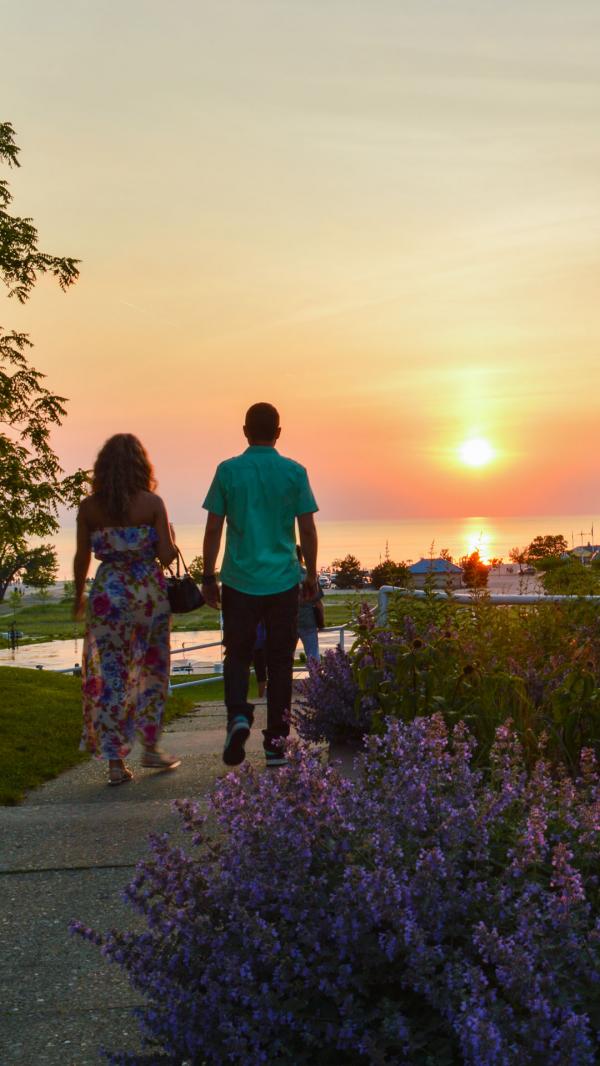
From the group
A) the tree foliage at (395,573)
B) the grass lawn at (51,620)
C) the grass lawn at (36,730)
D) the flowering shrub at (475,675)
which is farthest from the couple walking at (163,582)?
the grass lawn at (51,620)

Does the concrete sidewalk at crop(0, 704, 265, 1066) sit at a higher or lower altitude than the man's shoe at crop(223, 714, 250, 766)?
lower

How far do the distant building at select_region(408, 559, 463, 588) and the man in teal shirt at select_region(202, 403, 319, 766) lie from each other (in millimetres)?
1263

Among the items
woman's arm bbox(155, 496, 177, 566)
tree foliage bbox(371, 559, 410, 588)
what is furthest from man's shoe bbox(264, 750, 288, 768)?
tree foliage bbox(371, 559, 410, 588)

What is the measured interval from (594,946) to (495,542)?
21.6 feet

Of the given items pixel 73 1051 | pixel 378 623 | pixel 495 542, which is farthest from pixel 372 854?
pixel 495 542

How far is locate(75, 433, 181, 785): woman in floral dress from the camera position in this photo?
22.3 feet

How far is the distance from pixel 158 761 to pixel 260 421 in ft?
7.64

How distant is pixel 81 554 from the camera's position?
6930 mm

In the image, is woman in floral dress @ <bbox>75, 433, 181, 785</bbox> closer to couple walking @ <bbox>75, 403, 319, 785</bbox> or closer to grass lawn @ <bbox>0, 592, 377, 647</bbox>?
couple walking @ <bbox>75, 403, 319, 785</bbox>

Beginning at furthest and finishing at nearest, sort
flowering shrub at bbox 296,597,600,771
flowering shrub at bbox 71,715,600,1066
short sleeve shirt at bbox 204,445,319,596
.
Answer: short sleeve shirt at bbox 204,445,319,596, flowering shrub at bbox 296,597,600,771, flowering shrub at bbox 71,715,600,1066

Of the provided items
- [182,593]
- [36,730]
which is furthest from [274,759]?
[36,730]

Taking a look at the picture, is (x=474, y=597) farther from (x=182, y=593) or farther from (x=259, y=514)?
(x=182, y=593)

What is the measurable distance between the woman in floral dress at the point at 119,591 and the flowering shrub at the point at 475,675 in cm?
114

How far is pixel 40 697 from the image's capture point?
12.2 m
